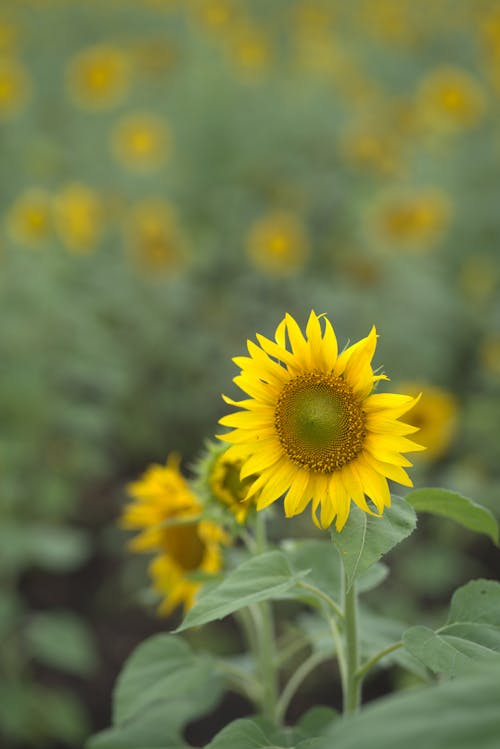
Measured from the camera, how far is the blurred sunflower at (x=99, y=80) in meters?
5.48

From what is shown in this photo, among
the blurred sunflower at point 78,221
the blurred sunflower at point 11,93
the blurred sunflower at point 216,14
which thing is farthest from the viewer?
the blurred sunflower at point 216,14

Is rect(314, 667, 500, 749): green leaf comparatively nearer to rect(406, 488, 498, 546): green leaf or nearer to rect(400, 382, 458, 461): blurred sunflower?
rect(406, 488, 498, 546): green leaf

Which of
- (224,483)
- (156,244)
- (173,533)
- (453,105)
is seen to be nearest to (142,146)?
(156,244)

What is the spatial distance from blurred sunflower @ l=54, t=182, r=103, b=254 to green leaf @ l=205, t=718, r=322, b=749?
2924 millimetres

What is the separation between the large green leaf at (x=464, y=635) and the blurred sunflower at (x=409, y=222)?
3285mm

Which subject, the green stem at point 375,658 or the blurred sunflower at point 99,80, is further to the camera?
the blurred sunflower at point 99,80

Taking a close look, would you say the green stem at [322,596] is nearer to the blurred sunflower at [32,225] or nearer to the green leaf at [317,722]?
the green leaf at [317,722]

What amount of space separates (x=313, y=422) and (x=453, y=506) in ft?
0.67

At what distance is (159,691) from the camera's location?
3.93 feet

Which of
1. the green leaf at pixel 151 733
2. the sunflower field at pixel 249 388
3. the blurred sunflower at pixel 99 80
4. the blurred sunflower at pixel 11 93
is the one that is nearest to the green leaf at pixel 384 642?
the sunflower field at pixel 249 388

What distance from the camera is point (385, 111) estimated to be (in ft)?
20.3

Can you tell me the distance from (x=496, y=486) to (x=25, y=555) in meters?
1.56

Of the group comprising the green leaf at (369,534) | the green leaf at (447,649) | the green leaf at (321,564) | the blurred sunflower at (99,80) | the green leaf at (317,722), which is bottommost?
the green leaf at (447,649)

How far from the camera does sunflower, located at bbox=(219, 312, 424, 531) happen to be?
3.36 ft
